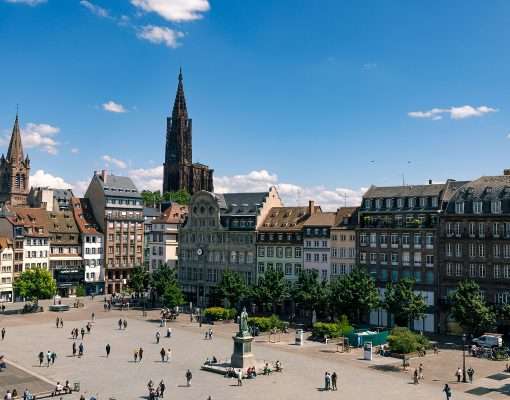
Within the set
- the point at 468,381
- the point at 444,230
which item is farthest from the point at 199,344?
the point at 444,230

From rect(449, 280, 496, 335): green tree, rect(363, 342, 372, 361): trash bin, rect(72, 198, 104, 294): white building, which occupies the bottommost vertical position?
rect(363, 342, 372, 361): trash bin

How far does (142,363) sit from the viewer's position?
62.3m

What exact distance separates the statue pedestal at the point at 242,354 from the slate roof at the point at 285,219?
146ft

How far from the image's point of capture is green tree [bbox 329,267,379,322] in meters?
81.8

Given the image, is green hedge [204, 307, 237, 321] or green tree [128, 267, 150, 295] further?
green tree [128, 267, 150, 295]

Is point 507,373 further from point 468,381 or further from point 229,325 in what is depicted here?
point 229,325

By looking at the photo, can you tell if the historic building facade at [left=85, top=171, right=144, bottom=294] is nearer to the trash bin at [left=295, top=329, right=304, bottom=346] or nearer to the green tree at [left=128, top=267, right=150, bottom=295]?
the green tree at [left=128, top=267, right=150, bottom=295]

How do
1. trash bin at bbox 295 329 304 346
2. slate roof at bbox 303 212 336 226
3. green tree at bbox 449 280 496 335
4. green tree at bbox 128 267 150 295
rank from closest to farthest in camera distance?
green tree at bbox 449 280 496 335 → trash bin at bbox 295 329 304 346 → slate roof at bbox 303 212 336 226 → green tree at bbox 128 267 150 295

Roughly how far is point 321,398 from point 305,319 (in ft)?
153

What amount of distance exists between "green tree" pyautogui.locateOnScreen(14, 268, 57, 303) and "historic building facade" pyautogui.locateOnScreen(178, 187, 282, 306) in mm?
24346

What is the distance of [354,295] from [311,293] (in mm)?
7815

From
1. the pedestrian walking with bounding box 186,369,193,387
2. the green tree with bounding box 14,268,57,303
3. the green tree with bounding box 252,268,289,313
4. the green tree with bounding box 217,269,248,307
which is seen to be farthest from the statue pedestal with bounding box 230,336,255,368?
the green tree with bounding box 14,268,57,303

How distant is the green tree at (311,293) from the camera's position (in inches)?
3410

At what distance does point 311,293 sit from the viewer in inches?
3442
